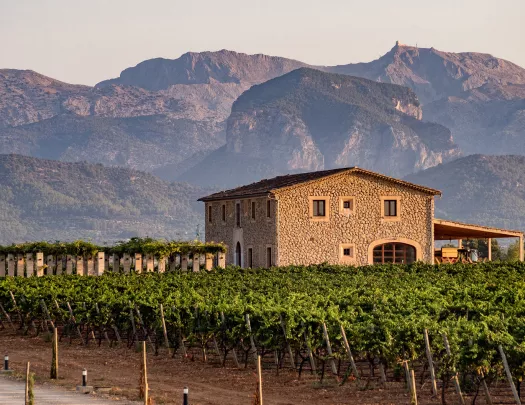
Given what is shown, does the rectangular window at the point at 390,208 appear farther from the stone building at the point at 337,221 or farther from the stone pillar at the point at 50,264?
the stone pillar at the point at 50,264

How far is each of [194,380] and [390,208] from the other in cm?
4526

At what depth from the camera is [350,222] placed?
233 ft

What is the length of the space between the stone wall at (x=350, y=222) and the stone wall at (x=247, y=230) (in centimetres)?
104

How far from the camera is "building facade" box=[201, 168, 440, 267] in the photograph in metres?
69.6

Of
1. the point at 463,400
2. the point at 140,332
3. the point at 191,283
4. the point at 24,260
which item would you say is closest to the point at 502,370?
the point at 463,400

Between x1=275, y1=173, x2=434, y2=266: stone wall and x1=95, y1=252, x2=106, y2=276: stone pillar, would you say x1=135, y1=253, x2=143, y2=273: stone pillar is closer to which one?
x1=95, y1=252, x2=106, y2=276: stone pillar

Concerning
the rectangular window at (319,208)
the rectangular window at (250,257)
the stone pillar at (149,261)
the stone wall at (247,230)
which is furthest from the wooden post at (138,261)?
the rectangular window at (319,208)

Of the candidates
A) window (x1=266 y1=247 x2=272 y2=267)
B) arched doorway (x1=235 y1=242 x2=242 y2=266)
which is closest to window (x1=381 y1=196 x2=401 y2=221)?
window (x1=266 y1=247 x2=272 y2=267)

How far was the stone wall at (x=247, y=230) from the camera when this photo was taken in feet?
230

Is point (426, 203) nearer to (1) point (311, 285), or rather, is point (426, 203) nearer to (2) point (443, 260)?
(2) point (443, 260)

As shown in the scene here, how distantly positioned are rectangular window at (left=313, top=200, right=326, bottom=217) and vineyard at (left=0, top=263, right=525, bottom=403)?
726 inches

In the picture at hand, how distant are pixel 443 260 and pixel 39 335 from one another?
131 ft

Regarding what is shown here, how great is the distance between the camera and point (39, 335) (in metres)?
39.6

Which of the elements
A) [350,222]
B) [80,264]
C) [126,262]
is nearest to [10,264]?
[80,264]
